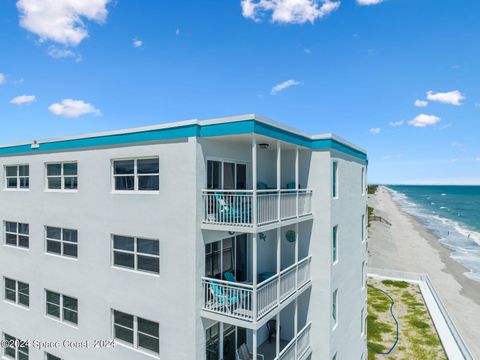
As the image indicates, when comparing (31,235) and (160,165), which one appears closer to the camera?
(160,165)

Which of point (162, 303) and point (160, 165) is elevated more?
point (160, 165)

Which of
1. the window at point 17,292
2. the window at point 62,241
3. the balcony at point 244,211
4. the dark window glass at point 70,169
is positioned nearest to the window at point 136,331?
the window at point 62,241

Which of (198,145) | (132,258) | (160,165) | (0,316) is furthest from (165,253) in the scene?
(0,316)

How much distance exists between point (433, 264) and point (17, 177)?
189 feet

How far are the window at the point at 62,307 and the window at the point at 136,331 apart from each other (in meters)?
2.59

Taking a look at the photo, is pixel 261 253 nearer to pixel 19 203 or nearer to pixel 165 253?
pixel 165 253

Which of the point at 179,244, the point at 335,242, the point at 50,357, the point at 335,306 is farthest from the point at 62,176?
the point at 335,306

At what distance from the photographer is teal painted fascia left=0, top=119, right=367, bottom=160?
10.2 metres

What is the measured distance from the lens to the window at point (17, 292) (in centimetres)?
1575

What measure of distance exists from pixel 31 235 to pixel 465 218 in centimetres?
13126

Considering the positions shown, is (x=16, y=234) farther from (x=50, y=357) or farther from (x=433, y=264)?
(x=433, y=264)

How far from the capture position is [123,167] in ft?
40.5

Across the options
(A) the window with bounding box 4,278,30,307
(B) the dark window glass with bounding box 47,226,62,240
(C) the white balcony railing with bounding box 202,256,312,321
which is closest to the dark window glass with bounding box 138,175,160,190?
(C) the white balcony railing with bounding box 202,256,312,321

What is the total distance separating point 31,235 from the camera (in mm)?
15375
